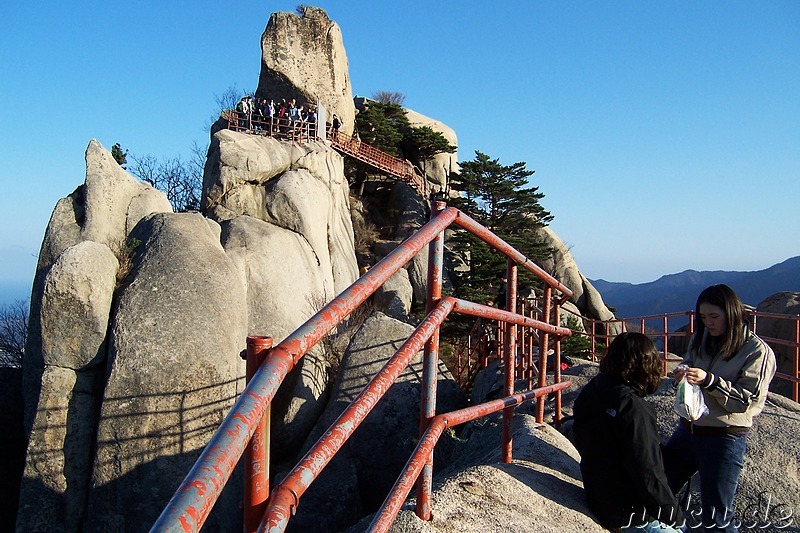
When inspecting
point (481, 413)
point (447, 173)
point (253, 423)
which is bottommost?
point (481, 413)

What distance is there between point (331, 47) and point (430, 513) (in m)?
27.8

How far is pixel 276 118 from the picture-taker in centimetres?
2430

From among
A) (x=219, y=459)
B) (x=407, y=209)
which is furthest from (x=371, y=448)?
(x=407, y=209)

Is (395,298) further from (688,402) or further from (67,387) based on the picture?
(688,402)

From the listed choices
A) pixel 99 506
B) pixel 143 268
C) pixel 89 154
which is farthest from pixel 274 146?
pixel 99 506

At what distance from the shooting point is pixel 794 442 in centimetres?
435

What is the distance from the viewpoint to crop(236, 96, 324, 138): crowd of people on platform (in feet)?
76.1

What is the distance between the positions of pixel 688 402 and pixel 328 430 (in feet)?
7.12

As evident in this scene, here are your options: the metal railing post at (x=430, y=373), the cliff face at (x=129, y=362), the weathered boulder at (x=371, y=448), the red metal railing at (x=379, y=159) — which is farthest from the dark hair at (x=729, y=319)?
the red metal railing at (x=379, y=159)

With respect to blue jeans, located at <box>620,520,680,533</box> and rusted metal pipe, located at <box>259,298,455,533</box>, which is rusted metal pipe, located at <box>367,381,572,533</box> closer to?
rusted metal pipe, located at <box>259,298,455,533</box>

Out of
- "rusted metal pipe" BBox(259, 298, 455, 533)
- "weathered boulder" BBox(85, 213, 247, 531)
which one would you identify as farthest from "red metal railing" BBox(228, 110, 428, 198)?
"rusted metal pipe" BBox(259, 298, 455, 533)

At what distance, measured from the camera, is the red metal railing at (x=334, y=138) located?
919 inches

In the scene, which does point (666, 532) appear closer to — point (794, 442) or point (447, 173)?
point (794, 442)

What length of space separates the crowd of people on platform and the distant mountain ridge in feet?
321
